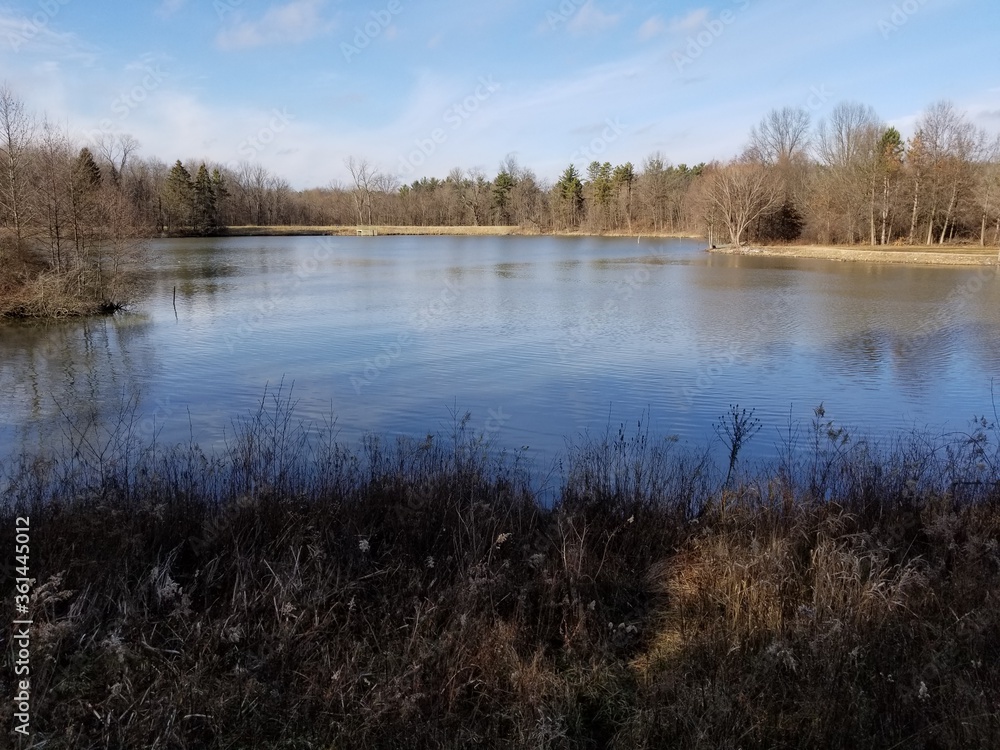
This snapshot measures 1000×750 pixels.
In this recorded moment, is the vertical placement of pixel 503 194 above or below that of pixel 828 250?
above

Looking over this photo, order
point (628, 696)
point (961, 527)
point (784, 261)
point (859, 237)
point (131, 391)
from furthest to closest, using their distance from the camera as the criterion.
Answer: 1. point (859, 237)
2. point (784, 261)
3. point (131, 391)
4. point (961, 527)
5. point (628, 696)

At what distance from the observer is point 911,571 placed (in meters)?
4.34

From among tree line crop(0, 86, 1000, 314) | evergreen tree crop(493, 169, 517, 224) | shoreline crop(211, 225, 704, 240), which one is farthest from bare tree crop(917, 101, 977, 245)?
evergreen tree crop(493, 169, 517, 224)

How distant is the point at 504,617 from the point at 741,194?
59625 millimetres

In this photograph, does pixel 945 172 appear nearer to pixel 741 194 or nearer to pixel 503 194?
pixel 741 194

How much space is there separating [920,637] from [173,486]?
18.7 ft

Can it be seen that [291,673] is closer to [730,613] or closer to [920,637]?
[730,613]

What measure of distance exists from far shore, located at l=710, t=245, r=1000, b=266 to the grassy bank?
41.7 m

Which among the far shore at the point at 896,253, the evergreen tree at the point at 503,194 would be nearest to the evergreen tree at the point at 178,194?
the evergreen tree at the point at 503,194

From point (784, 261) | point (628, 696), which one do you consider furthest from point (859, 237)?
point (628, 696)

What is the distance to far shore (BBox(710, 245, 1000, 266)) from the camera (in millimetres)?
40094

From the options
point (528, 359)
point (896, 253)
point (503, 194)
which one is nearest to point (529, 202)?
point (503, 194)

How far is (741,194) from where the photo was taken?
57.4 m

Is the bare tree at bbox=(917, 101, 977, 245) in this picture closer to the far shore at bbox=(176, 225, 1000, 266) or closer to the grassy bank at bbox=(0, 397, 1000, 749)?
the far shore at bbox=(176, 225, 1000, 266)
